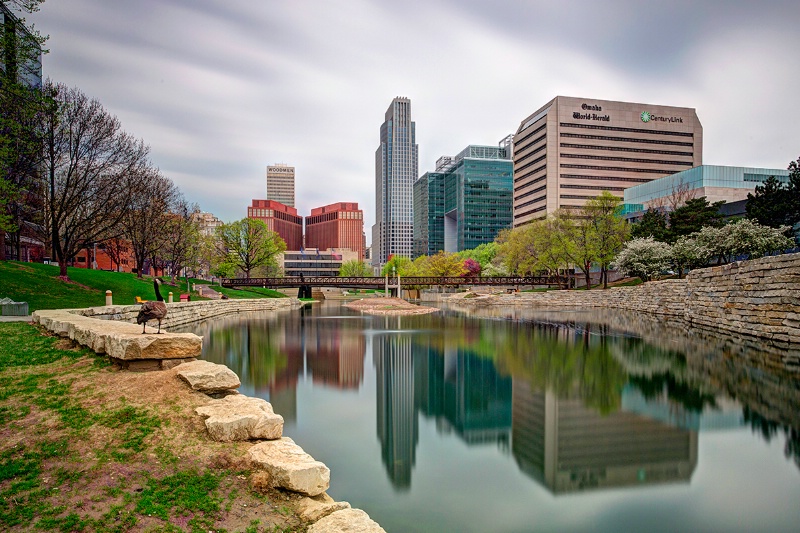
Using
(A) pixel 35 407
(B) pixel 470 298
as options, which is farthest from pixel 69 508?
(B) pixel 470 298

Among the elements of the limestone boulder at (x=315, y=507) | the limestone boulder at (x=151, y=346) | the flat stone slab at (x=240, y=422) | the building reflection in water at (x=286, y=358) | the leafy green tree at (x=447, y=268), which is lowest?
the building reflection in water at (x=286, y=358)

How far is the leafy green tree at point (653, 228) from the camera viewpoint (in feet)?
190

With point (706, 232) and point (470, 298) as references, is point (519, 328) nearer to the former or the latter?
point (706, 232)

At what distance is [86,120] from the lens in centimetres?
3231

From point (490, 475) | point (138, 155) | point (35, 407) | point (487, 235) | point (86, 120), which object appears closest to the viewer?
point (35, 407)

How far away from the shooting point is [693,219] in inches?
2194

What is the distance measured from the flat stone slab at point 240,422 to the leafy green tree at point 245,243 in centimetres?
7087

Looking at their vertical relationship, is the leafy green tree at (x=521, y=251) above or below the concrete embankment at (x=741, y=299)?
above

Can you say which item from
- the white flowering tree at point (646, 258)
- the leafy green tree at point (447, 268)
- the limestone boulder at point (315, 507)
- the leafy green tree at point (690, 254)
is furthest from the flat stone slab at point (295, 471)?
the leafy green tree at point (447, 268)

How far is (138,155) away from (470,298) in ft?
190

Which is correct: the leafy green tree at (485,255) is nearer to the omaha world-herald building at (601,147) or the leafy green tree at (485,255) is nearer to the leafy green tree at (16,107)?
the omaha world-herald building at (601,147)

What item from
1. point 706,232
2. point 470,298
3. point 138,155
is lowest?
point 470,298

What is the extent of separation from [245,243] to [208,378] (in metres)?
73.9

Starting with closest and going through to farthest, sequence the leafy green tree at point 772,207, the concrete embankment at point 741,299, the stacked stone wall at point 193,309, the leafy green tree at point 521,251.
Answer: the concrete embankment at point 741,299
the stacked stone wall at point 193,309
the leafy green tree at point 772,207
the leafy green tree at point 521,251
